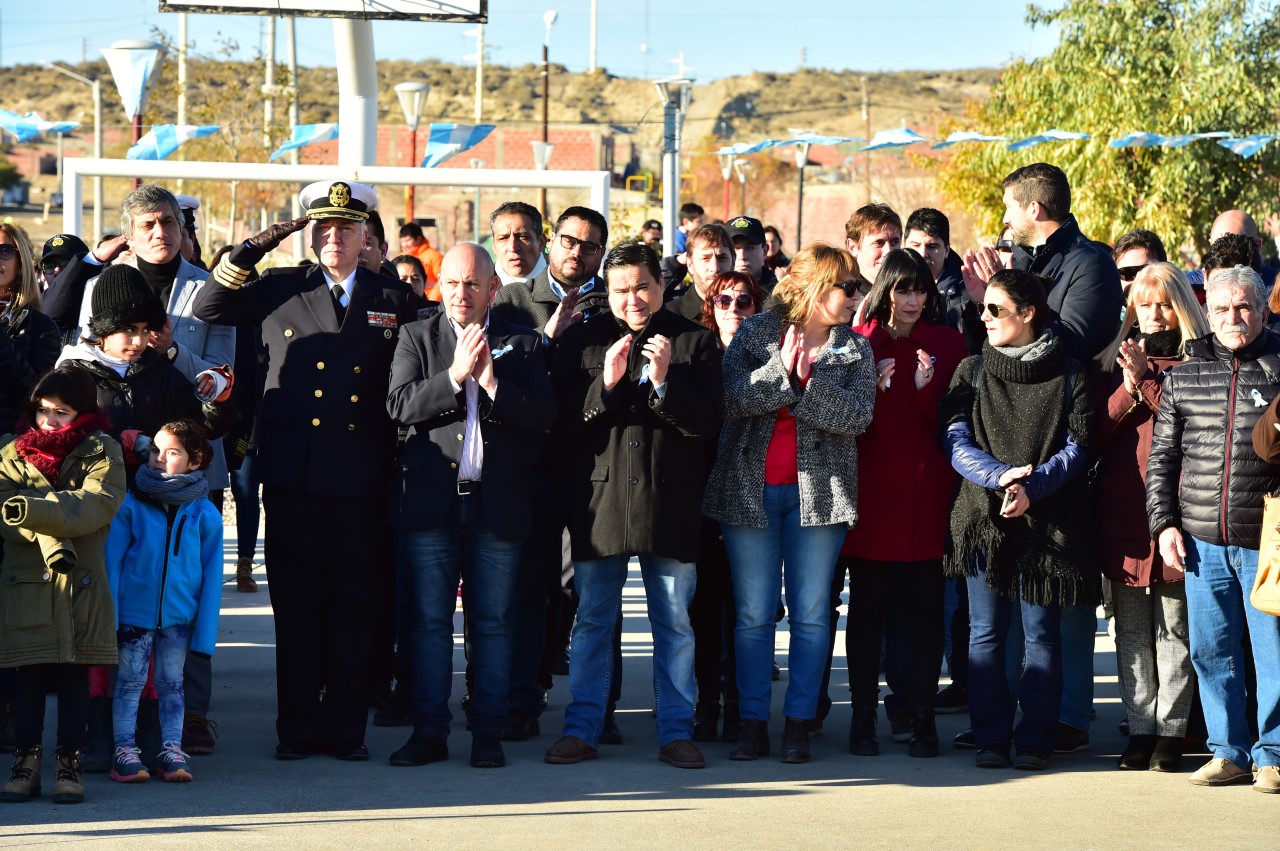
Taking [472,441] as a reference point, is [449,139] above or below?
above

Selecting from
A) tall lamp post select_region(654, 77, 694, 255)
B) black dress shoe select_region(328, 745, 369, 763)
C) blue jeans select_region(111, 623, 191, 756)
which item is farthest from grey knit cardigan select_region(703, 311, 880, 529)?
tall lamp post select_region(654, 77, 694, 255)

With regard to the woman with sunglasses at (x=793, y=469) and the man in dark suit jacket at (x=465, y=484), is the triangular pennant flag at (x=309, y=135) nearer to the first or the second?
the man in dark suit jacket at (x=465, y=484)

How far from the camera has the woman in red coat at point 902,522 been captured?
6.60m

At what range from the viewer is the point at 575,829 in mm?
5426

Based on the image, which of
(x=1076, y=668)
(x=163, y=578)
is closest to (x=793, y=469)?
(x=1076, y=668)

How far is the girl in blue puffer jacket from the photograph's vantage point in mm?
6062

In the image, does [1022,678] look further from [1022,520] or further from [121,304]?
[121,304]

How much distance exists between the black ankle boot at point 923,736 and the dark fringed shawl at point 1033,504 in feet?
1.97

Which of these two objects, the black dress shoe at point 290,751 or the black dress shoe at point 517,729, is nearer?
the black dress shoe at point 290,751

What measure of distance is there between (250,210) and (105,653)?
41.3 m

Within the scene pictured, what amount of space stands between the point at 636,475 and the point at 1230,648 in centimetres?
235

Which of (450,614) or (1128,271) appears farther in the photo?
(1128,271)

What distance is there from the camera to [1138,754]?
645 centimetres

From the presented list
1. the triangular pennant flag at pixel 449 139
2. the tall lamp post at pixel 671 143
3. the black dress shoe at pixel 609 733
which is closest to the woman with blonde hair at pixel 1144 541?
the black dress shoe at pixel 609 733
